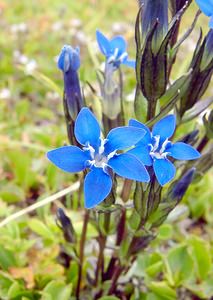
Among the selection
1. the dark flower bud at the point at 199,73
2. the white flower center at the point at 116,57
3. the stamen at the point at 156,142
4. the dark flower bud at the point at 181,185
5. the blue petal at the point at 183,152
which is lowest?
the dark flower bud at the point at 181,185

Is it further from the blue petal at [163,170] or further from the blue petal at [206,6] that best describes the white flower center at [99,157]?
the blue petal at [206,6]

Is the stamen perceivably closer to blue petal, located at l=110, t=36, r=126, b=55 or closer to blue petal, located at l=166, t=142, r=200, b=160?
blue petal, located at l=166, t=142, r=200, b=160

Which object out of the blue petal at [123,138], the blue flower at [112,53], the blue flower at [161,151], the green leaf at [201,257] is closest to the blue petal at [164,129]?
the blue flower at [161,151]

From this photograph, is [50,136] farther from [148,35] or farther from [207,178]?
[148,35]

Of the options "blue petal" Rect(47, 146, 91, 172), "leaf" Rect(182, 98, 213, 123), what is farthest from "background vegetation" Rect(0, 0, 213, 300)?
"blue petal" Rect(47, 146, 91, 172)

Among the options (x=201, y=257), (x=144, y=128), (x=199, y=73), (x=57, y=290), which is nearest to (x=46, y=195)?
(x=57, y=290)

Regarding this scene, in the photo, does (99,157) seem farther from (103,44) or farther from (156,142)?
(103,44)

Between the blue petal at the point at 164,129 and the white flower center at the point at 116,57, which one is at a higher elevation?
the white flower center at the point at 116,57
